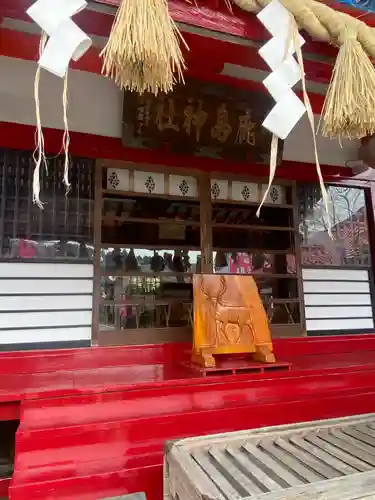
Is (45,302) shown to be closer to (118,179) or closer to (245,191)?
(118,179)

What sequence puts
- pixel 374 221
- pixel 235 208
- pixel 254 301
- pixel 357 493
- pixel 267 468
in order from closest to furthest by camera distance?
1. pixel 357 493
2. pixel 267 468
3. pixel 254 301
4. pixel 235 208
5. pixel 374 221

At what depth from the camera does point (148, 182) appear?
137 inches

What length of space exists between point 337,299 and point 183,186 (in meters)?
2.06

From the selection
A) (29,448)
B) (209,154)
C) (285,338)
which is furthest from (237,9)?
(285,338)

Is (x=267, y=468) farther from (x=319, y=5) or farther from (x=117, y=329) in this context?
(x=319, y=5)

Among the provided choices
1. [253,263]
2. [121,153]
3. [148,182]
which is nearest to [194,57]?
[121,153]

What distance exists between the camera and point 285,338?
3.58 m

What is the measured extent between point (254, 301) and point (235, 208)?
1.06m

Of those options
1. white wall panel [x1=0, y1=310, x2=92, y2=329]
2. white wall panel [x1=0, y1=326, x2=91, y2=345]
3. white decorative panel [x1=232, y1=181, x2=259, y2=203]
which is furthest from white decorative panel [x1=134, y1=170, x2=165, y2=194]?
white wall panel [x1=0, y1=326, x2=91, y2=345]

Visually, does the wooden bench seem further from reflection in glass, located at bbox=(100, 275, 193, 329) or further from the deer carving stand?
reflection in glass, located at bbox=(100, 275, 193, 329)

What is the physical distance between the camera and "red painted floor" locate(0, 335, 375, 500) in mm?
1812

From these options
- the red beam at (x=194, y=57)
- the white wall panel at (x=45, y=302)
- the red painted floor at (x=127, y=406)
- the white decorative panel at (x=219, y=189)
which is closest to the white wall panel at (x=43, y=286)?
the white wall panel at (x=45, y=302)

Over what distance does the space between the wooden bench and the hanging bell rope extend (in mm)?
1491

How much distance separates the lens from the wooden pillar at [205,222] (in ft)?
Answer: 11.5
